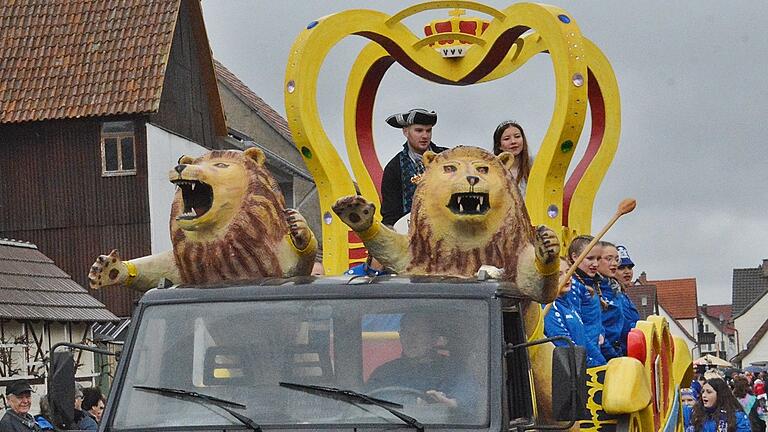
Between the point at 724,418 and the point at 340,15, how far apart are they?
5.52 meters

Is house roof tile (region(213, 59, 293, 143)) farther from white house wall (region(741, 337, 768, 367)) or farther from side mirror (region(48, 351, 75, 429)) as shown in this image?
white house wall (region(741, 337, 768, 367))

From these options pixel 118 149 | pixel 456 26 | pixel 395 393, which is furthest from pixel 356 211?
pixel 118 149

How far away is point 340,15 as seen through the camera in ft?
36.9

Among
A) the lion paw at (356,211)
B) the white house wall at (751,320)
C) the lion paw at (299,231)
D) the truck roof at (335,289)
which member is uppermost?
the lion paw at (356,211)

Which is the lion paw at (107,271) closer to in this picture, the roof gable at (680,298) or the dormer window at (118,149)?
the dormer window at (118,149)

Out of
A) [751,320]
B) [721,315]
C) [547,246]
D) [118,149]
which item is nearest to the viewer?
[547,246]

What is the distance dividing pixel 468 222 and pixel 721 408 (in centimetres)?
679

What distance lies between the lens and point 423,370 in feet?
22.5

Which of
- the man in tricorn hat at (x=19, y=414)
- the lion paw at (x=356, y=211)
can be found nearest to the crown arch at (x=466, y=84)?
the lion paw at (x=356, y=211)

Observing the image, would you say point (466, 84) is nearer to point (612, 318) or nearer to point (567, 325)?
point (612, 318)

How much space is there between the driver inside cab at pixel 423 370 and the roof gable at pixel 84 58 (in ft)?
93.5

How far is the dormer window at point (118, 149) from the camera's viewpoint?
3681 cm

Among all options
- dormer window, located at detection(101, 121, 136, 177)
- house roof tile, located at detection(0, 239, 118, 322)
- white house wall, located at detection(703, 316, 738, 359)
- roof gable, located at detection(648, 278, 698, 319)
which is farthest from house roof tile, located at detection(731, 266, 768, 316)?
house roof tile, located at detection(0, 239, 118, 322)

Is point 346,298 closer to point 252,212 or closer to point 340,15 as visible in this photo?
point 252,212
